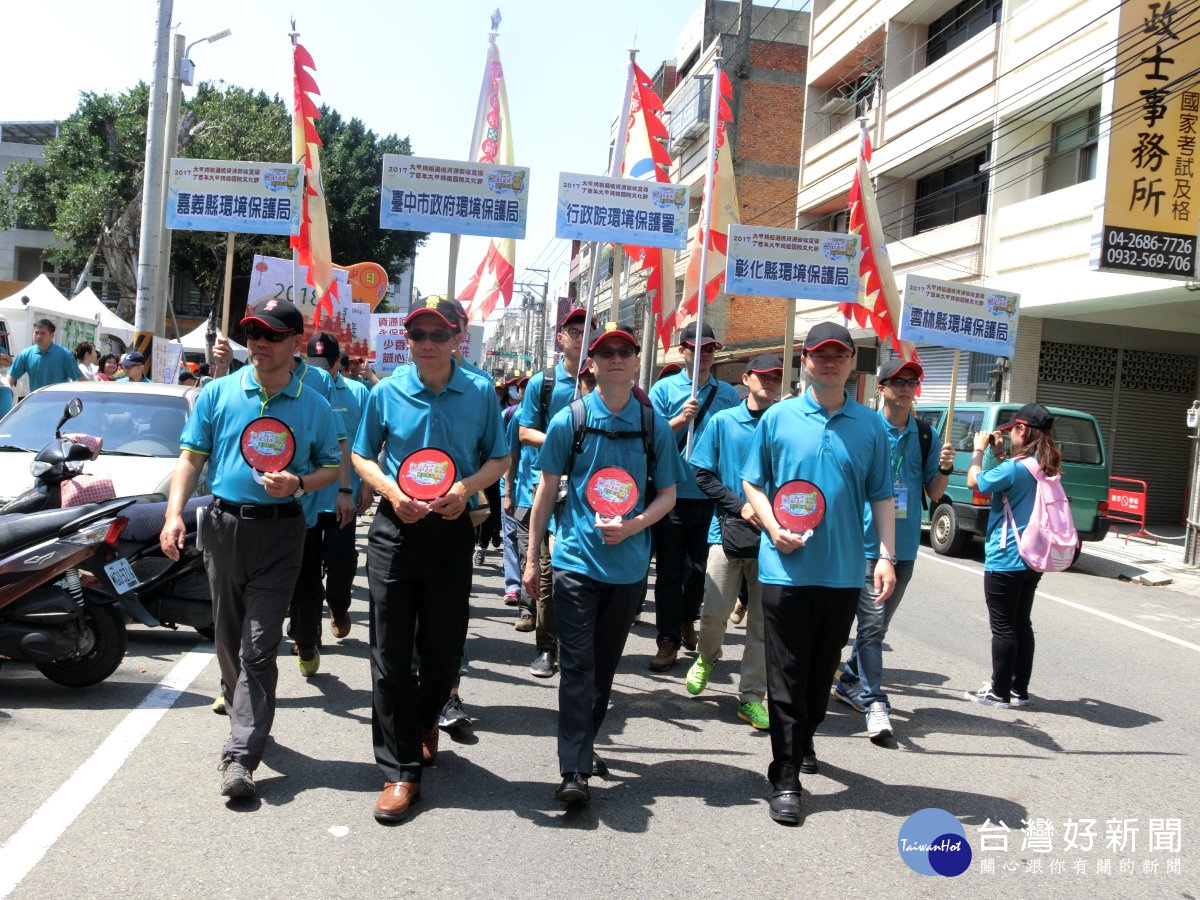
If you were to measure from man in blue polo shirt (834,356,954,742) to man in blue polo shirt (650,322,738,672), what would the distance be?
44.3 inches

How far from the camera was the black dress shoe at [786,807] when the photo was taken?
4227 millimetres

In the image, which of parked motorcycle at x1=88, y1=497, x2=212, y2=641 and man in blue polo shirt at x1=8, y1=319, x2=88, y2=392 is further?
man in blue polo shirt at x1=8, y1=319, x2=88, y2=392

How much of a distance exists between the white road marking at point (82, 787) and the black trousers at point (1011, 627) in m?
4.63

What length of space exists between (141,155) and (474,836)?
116 feet

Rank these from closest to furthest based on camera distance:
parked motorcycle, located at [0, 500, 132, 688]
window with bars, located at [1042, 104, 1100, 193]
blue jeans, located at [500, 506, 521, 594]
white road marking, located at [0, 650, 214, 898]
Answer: white road marking, located at [0, 650, 214, 898] < parked motorcycle, located at [0, 500, 132, 688] < blue jeans, located at [500, 506, 521, 594] < window with bars, located at [1042, 104, 1100, 193]

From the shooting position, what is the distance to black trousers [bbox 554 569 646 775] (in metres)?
4.27

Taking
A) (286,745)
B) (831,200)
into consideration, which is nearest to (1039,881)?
(286,745)

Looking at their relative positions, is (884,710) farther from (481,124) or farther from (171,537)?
(481,124)

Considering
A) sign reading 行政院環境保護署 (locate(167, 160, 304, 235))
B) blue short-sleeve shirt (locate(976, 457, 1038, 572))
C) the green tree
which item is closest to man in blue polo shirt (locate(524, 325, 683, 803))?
blue short-sleeve shirt (locate(976, 457, 1038, 572))

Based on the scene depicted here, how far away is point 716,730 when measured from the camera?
5.54 meters

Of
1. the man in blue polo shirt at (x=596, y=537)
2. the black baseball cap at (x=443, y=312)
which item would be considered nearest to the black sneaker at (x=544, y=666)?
the man in blue polo shirt at (x=596, y=537)

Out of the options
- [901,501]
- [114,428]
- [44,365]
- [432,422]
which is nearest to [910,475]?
[901,501]

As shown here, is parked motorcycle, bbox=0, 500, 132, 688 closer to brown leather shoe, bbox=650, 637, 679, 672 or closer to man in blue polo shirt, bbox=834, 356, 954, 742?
brown leather shoe, bbox=650, 637, 679, 672

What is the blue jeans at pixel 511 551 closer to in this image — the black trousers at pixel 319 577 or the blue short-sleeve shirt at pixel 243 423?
the black trousers at pixel 319 577
